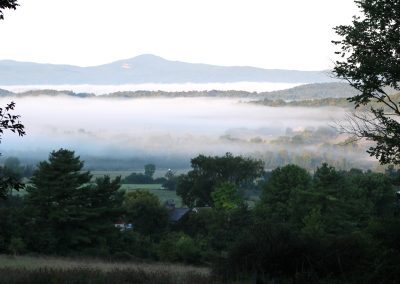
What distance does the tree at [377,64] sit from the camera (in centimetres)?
2052

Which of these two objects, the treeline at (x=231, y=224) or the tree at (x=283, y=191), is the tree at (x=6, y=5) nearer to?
the treeline at (x=231, y=224)

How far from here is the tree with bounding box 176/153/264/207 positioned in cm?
11144

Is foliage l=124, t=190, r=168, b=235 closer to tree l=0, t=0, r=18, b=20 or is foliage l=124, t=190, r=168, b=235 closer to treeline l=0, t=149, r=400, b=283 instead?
treeline l=0, t=149, r=400, b=283

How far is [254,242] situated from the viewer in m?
15.8

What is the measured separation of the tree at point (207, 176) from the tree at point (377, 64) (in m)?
86.0

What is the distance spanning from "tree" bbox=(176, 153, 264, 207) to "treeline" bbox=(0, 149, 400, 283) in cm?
20

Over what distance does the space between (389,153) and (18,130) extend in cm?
1394

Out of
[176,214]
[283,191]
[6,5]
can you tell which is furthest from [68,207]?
[176,214]

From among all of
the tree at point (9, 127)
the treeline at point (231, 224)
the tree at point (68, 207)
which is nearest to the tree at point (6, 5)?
the tree at point (9, 127)

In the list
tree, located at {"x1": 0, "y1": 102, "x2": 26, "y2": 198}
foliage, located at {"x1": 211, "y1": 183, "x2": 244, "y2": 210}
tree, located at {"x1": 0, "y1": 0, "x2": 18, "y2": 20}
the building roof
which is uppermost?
tree, located at {"x1": 0, "y1": 0, "x2": 18, "y2": 20}

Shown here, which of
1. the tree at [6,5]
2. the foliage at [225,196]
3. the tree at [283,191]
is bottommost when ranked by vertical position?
the foliage at [225,196]

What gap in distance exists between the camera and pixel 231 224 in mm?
71375

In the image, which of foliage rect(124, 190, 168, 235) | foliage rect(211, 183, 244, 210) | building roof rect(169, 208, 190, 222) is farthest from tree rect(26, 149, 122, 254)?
foliage rect(211, 183, 244, 210)

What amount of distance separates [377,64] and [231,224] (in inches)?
2068
